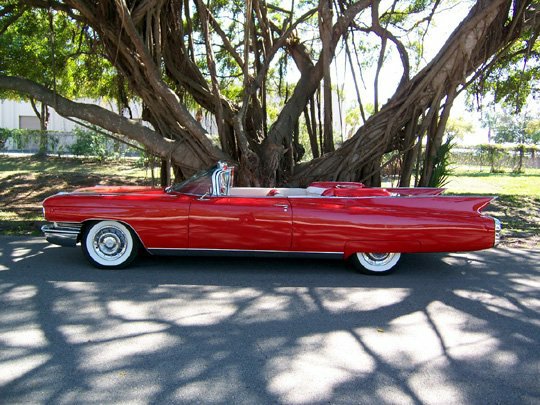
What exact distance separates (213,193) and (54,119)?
47968 mm

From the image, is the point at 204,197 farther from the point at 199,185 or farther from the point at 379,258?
the point at 379,258

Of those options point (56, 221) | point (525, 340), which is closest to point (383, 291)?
point (525, 340)

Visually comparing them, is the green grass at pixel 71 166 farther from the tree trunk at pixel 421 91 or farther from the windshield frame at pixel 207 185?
the windshield frame at pixel 207 185

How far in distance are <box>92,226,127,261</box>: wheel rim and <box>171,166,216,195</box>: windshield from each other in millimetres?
880

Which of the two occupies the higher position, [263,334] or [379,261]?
[379,261]

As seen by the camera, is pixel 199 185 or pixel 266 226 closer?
pixel 266 226

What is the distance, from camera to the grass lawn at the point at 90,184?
338 inches

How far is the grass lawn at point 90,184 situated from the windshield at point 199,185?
3.35m

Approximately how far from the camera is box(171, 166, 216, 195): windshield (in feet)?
19.0

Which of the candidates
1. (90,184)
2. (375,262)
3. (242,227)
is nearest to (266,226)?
(242,227)

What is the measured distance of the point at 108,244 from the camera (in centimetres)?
566

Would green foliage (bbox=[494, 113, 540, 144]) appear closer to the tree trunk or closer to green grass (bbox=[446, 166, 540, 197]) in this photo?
green grass (bbox=[446, 166, 540, 197])

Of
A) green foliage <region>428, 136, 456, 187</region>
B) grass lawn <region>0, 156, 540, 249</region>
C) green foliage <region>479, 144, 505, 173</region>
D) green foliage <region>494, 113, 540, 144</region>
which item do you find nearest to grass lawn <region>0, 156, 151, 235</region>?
grass lawn <region>0, 156, 540, 249</region>

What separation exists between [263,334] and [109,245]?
8.36ft
